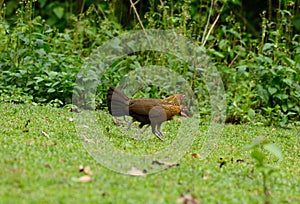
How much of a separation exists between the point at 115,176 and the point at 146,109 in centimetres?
187

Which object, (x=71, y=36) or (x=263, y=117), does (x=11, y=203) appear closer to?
(x=263, y=117)

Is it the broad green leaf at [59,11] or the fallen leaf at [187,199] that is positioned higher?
the fallen leaf at [187,199]

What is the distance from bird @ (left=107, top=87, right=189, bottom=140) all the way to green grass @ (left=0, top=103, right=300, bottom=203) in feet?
0.68

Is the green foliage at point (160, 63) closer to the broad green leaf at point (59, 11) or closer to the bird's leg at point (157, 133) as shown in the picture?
the broad green leaf at point (59, 11)

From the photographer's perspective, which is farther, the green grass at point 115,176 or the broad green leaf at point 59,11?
the broad green leaf at point 59,11

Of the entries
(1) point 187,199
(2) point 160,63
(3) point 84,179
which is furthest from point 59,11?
(1) point 187,199

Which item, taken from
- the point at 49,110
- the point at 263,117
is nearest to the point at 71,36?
the point at 49,110

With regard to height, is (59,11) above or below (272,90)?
above

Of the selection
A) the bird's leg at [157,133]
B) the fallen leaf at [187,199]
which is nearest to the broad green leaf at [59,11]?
the bird's leg at [157,133]

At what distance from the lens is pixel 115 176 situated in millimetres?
4484

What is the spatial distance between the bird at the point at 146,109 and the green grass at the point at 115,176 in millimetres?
206

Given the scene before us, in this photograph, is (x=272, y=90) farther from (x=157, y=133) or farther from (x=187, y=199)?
(x=187, y=199)

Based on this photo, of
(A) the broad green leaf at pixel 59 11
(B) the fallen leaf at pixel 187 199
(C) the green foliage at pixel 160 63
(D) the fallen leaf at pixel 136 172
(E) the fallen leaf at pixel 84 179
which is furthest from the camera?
(A) the broad green leaf at pixel 59 11

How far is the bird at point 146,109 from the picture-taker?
247 inches
